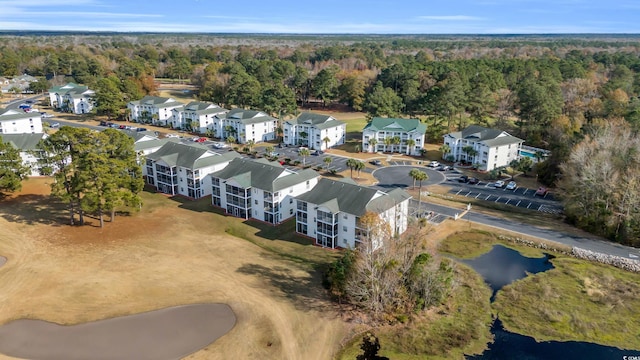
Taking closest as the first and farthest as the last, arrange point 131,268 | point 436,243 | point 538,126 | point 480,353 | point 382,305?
point 480,353, point 382,305, point 131,268, point 436,243, point 538,126

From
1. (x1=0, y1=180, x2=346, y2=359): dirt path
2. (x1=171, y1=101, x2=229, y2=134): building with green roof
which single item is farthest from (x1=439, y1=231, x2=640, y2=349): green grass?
(x1=171, y1=101, x2=229, y2=134): building with green roof

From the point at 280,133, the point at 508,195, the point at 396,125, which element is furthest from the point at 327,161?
the point at 280,133

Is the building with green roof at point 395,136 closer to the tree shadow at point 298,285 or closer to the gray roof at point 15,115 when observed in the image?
the tree shadow at point 298,285

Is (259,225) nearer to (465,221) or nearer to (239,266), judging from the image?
(239,266)

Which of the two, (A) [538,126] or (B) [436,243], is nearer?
(B) [436,243]

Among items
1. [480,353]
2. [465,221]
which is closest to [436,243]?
[465,221]

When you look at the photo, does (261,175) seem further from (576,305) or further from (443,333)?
(576,305)
